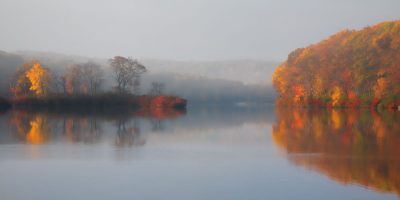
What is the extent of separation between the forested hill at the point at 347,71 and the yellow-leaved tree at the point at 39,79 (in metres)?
36.7

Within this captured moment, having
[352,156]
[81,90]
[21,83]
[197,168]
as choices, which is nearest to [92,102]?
[81,90]

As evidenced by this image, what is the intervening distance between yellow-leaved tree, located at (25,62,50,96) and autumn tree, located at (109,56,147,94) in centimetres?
935

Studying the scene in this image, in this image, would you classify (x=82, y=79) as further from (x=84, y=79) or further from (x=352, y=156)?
(x=352, y=156)

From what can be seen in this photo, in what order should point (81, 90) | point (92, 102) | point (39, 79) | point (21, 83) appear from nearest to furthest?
1. point (39, 79)
2. point (92, 102)
3. point (21, 83)
4. point (81, 90)

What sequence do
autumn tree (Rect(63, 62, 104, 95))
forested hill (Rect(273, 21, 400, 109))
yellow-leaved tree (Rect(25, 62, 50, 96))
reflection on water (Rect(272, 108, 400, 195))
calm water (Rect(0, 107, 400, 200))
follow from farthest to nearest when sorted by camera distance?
autumn tree (Rect(63, 62, 104, 95))
yellow-leaved tree (Rect(25, 62, 50, 96))
forested hill (Rect(273, 21, 400, 109))
reflection on water (Rect(272, 108, 400, 195))
calm water (Rect(0, 107, 400, 200))

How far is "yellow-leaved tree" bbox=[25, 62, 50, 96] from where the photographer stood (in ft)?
180

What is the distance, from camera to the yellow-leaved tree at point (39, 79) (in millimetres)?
54969

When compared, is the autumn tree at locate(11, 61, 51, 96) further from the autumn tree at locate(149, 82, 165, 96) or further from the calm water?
the calm water

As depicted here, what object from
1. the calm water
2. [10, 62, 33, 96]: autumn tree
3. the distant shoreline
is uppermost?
[10, 62, 33, 96]: autumn tree

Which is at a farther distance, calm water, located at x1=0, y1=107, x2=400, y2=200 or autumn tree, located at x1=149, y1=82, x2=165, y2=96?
autumn tree, located at x1=149, y1=82, x2=165, y2=96

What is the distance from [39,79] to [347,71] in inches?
1607

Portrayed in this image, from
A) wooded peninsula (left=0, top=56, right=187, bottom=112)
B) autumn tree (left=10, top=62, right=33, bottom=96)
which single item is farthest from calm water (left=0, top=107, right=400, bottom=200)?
autumn tree (left=10, top=62, right=33, bottom=96)

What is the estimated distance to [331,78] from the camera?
63469 millimetres

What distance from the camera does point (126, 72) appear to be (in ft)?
201
